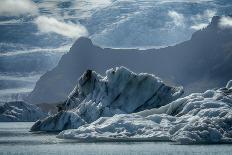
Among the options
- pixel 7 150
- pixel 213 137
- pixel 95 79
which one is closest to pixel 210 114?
pixel 213 137

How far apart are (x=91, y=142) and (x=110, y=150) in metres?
15.3

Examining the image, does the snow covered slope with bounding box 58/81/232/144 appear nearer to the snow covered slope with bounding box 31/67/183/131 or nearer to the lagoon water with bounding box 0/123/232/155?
the lagoon water with bounding box 0/123/232/155

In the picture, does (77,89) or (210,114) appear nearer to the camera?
(210,114)

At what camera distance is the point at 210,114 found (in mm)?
108875

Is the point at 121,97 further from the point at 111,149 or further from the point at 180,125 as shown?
the point at 111,149

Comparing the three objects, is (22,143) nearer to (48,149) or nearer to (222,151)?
(48,149)

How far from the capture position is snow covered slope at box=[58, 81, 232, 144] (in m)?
102

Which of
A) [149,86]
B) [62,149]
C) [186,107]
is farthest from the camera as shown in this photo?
[149,86]

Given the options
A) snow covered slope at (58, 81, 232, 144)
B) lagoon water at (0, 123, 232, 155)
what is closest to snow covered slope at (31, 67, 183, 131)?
snow covered slope at (58, 81, 232, 144)

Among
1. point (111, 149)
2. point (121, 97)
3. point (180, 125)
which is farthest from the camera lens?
point (121, 97)

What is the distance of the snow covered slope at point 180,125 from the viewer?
4031 inches

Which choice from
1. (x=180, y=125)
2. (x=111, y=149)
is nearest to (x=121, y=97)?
(x=180, y=125)

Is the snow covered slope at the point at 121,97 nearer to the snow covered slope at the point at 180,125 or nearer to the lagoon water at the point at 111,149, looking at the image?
the snow covered slope at the point at 180,125

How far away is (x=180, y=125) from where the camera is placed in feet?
352
